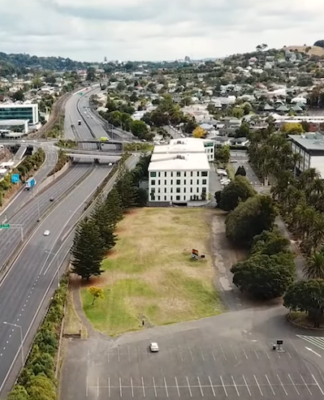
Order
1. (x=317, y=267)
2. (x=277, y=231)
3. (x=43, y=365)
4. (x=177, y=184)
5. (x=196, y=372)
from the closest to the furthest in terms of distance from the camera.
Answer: (x=43, y=365) → (x=196, y=372) → (x=317, y=267) → (x=277, y=231) → (x=177, y=184)

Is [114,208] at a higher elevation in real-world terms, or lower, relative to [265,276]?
higher

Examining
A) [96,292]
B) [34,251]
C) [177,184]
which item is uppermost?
[177,184]

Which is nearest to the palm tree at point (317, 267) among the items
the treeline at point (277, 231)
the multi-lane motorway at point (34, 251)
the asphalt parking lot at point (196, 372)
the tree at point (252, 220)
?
the treeline at point (277, 231)

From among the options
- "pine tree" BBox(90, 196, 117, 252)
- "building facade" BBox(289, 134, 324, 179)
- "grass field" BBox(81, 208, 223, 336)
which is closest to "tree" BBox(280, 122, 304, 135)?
"building facade" BBox(289, 134, 324, 179)

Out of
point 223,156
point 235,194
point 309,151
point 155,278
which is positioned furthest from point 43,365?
point 223,156

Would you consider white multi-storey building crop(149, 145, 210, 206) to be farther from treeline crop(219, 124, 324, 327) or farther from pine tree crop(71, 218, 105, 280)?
pine tree crop(71, 218, 105, 280)

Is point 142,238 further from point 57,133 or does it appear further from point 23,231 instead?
point 57,133

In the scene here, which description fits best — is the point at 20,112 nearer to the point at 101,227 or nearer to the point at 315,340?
the point at 101,227

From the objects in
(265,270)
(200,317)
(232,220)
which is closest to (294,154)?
(232,220)

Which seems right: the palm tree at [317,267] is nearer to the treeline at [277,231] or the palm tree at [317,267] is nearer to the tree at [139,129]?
the treeline at [277,231]
